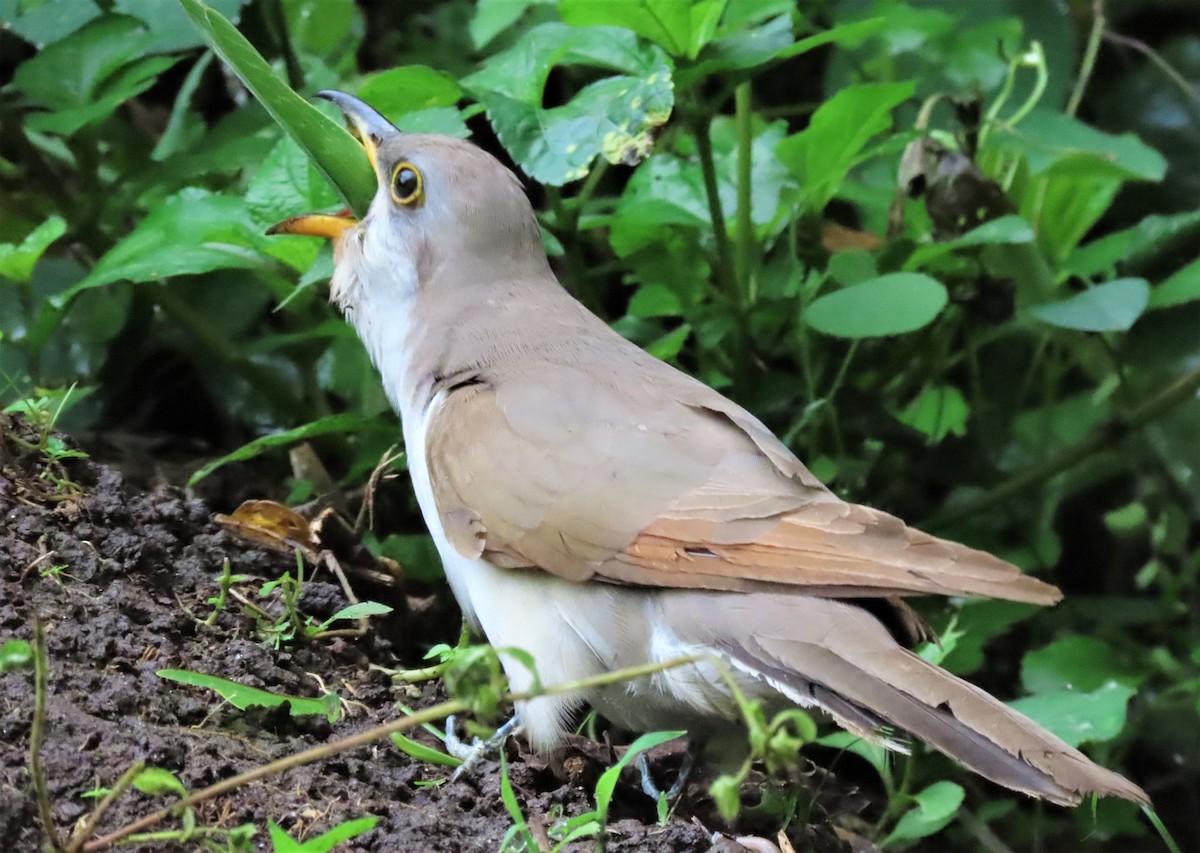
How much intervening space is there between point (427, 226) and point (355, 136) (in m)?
0.35

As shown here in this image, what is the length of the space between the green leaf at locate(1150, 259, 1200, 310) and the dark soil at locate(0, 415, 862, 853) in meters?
1.68

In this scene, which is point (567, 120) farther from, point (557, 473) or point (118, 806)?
point (118, 806)

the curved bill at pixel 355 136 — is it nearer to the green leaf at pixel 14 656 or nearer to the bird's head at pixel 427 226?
the bird's head at pixel 427 226

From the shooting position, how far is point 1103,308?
298 centimetres

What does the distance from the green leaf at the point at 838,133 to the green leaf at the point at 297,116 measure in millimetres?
1073

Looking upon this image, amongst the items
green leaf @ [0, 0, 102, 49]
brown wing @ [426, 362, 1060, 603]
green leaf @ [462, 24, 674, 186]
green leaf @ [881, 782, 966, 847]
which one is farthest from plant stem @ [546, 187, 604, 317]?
green leaf @ [881, 782, 966, 847]

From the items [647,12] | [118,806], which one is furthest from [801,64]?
[118,806]

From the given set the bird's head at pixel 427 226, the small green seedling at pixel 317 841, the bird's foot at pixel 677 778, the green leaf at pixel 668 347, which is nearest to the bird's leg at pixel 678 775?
the bird's foot at pixel 677 778

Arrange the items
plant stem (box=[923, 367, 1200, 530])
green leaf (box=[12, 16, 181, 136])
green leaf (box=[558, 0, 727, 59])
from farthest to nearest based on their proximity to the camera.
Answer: plant stem (box=[923, 367, 1200, 530]) → green leaf (box=[12, 16, 181, 136]) → green leaf (box=[558, 0, 727, 59])

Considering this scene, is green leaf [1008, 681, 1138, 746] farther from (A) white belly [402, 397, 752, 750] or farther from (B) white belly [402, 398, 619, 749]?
(B) white belly [402, 398, 619, 749]

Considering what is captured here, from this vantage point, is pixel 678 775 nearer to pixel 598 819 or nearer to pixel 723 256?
pixel 598 819

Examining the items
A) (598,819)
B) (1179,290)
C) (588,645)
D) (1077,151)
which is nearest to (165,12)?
(588,645)

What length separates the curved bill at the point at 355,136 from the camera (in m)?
2.77

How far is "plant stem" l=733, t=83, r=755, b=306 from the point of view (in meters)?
3.03
